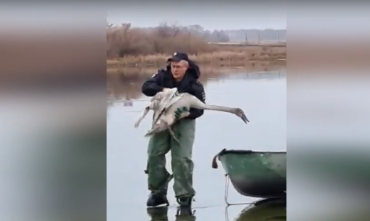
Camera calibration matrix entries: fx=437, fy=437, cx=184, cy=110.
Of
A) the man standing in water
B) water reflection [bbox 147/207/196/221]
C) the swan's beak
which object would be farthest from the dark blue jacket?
water reflection [bbox 147/207/196/221]

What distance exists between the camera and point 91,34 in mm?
1634

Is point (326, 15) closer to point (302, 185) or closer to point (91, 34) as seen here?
point (302, 185)

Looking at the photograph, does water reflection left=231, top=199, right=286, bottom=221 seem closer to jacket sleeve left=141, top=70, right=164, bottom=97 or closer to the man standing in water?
the man standing in water

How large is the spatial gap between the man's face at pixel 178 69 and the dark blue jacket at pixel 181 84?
1 cm

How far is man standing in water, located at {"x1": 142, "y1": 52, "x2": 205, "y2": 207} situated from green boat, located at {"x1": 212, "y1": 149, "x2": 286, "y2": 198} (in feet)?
0.40

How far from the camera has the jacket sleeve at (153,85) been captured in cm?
163

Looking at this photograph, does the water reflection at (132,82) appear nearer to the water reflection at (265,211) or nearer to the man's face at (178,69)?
the man's face at (178,69)

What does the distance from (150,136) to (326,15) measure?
790mm

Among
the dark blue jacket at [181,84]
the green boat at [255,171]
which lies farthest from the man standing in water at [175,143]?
the green boat at [255,171]

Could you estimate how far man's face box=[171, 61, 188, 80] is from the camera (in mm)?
1634

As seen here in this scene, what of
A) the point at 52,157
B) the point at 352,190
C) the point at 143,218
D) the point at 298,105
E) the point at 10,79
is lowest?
the point at 143,218

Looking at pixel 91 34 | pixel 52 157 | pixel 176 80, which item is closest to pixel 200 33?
pixel 176 80

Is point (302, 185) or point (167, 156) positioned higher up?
point (167, 156)

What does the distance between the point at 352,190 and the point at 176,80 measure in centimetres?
78
